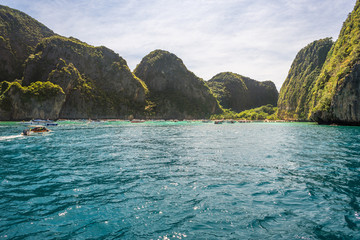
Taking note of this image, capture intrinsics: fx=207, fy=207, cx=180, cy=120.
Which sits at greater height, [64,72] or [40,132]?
[64,72]

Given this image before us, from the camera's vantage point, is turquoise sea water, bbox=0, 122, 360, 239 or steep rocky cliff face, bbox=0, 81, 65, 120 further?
steep rocky cliff face, bbox=0, 81, 65, 120

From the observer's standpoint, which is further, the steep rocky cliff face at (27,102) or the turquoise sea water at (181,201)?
the steep rocky cliff face at (27,102)

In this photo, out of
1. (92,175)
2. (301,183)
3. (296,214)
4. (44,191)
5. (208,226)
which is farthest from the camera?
(92,175)

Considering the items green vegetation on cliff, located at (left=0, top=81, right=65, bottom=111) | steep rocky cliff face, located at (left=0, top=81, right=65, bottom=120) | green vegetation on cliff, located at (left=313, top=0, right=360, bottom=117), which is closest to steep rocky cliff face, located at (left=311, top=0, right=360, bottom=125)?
green vegetation on cliff, located at (left=313, top=0, right=360, bottom=117)

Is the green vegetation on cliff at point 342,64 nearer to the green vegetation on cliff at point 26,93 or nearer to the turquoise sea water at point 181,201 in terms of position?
the turquoise sea water at point 181,201

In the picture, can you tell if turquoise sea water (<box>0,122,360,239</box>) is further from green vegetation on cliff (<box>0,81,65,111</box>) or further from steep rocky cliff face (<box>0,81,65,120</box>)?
green vegetation on cliff (<box>0,81,65,111</box>)

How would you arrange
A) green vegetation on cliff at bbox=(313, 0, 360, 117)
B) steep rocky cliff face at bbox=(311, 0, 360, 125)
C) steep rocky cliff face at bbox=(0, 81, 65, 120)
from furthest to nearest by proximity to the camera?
steep rocky cliff face at bbox=(0, 81, 65, 120) → green vegetation on cliff at bbox=(313, 0, 360, 117) → steep rocky cliff face at bbox=(311, 0, 360, 125)

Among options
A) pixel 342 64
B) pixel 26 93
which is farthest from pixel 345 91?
pixel 26 93

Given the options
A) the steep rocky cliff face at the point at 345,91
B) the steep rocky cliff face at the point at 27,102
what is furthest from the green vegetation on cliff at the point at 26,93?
the steep rocky cliff face at the point at 345,91

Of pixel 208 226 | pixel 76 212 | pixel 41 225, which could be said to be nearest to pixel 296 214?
pixel 208 226

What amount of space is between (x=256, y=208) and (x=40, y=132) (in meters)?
60.7

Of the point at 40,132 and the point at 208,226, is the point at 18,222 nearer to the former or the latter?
the point at 208,226

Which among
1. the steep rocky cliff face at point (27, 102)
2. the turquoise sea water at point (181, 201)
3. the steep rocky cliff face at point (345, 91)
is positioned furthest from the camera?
the steep rocky cliff face at point (27, 102)

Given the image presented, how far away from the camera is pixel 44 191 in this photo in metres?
12.1
